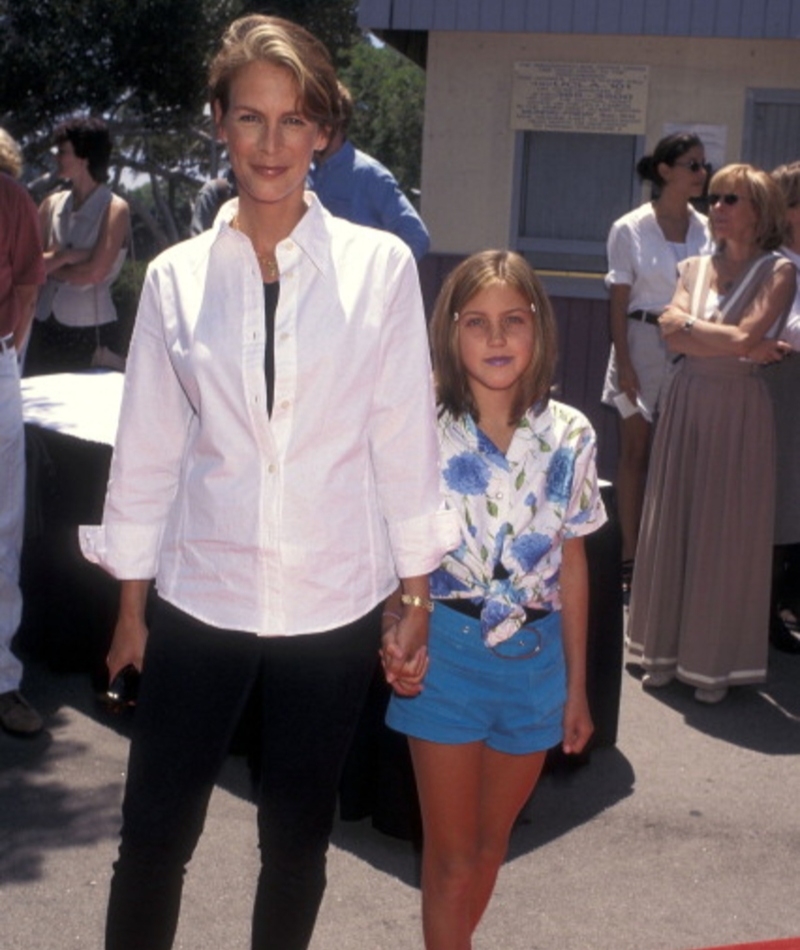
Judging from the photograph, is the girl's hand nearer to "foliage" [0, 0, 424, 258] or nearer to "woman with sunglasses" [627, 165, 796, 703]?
"woman with sunglasses" [627, 165, 796, 703]

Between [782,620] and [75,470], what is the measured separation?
3161mm

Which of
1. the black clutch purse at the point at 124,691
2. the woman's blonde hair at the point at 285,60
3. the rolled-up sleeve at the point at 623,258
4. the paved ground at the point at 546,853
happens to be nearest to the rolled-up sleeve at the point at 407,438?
the woman's blonde hair at the point at 285,60

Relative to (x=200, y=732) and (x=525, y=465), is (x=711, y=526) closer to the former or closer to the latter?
(x=525, y=465)

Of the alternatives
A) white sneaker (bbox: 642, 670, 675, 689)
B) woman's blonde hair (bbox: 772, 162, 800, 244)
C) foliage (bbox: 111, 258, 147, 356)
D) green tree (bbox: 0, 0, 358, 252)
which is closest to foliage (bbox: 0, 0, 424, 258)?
green tree (bbox: 0, 0, 358, 252)

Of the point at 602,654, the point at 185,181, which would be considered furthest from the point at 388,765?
the point at 185,181

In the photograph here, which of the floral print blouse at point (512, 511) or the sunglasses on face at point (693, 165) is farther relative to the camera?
the sunglasses on face at point (693, 165)

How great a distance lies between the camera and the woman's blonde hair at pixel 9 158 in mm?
5551

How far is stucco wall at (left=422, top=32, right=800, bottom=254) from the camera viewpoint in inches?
400

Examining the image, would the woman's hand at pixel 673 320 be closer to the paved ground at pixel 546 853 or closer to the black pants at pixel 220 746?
the paved ground at pixel 546 853

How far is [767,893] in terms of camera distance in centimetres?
443

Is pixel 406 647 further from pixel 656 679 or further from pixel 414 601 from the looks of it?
pixel 656 679

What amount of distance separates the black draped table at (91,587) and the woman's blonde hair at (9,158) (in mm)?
904

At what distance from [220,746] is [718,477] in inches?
138

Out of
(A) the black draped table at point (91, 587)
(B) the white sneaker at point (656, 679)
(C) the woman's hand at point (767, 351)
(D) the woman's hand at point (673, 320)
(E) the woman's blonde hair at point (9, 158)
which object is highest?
(E) the woman's blonde hair at point (9, 158)
